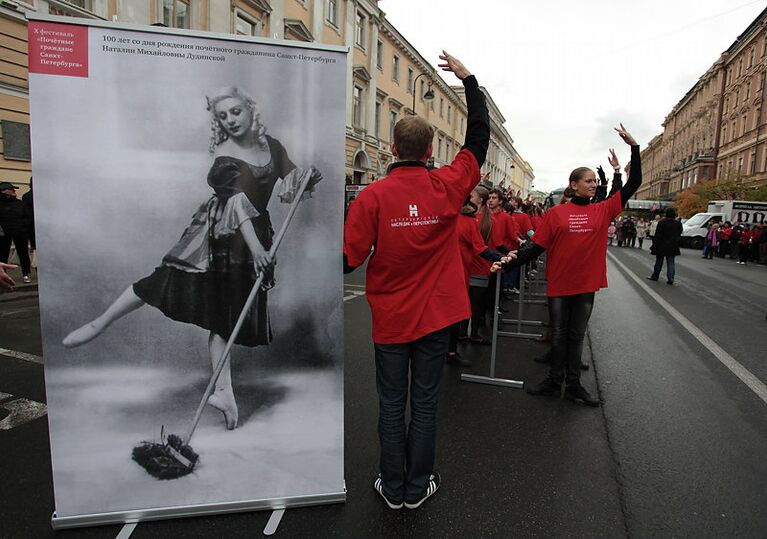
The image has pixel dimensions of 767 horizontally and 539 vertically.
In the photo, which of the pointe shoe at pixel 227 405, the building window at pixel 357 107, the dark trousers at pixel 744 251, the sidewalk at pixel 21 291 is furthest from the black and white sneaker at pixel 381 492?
the building window at pixel 357 107

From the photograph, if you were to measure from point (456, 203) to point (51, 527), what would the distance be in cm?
253

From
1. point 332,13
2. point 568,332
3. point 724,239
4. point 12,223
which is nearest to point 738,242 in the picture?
point 724,239

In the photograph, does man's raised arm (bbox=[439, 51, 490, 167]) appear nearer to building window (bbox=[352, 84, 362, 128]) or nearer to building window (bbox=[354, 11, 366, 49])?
building window (bbox=[352, 84, 362, 128])

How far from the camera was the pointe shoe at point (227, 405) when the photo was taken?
8.05ft

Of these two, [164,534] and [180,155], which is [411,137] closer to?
[180,155]

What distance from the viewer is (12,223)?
9312 mm

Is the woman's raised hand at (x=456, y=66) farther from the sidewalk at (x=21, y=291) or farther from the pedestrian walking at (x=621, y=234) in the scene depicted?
the pedestrian walking at (x=621, y=234)

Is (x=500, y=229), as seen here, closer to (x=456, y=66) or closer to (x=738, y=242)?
(x=456, y=66)

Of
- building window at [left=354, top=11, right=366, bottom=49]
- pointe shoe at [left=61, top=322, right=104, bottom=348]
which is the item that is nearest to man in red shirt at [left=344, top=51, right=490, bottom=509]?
pointe shoe at [left=61, top=322, right=104, bottom=348]

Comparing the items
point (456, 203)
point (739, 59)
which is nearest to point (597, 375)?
point (456, 203)

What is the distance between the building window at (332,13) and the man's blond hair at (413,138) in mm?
29136

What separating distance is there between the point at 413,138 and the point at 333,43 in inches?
1243

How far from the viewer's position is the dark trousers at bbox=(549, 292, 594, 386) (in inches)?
167

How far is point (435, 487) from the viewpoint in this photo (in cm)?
286
